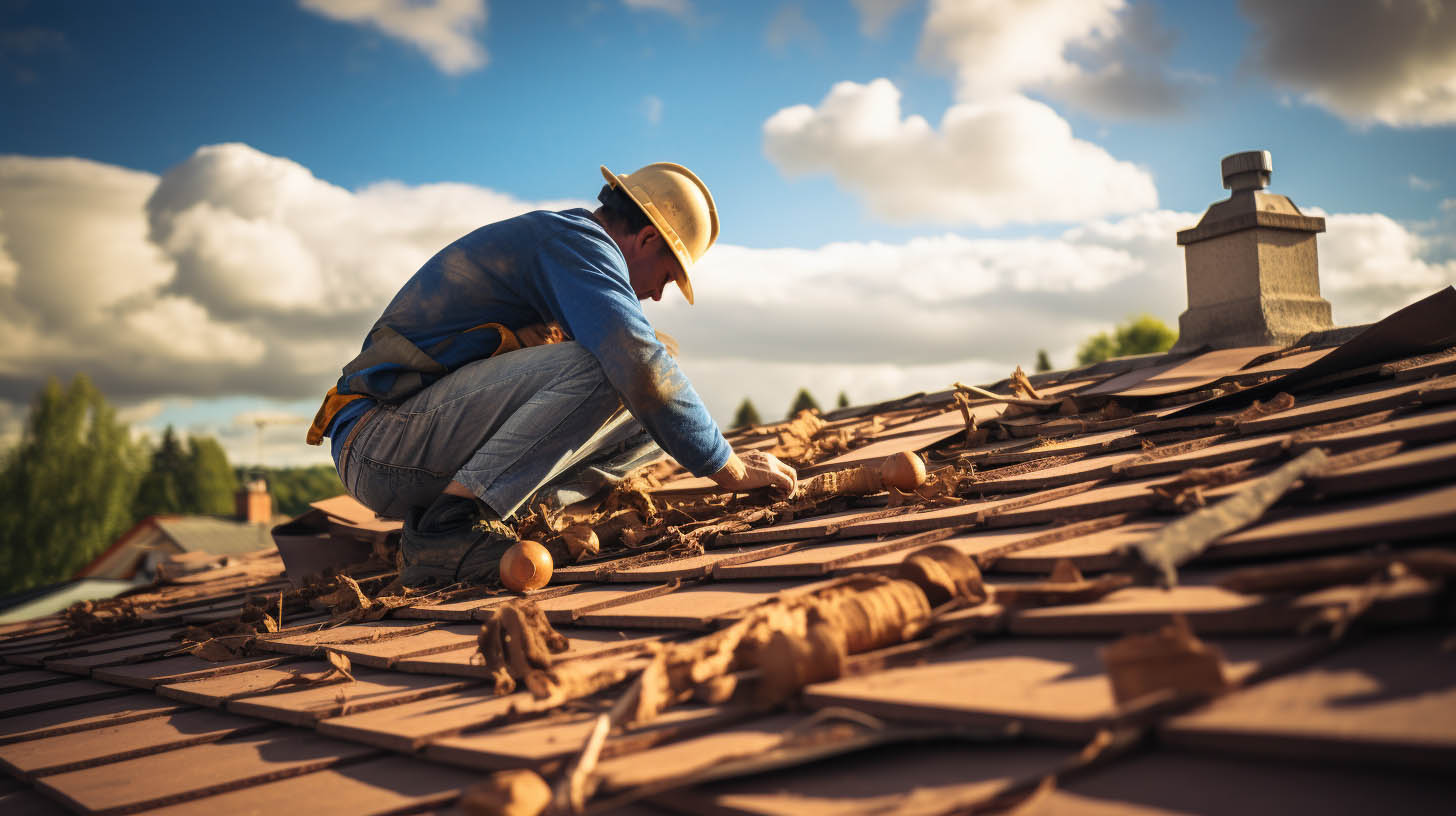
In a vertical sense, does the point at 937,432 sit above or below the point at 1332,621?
above

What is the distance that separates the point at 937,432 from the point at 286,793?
2528mm

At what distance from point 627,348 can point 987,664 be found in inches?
65.5

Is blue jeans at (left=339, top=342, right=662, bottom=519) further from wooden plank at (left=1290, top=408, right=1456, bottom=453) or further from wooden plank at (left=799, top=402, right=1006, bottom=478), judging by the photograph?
wooden plank at (left=1290, top=408, right=1456, bottom=453)

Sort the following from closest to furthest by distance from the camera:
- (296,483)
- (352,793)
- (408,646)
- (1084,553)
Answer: (352,793), (1084,553), (408,646), (296,483)

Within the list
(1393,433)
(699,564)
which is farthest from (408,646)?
(1393,433)

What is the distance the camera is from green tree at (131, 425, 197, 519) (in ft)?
191

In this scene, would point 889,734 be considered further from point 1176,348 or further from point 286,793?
point 1176,348

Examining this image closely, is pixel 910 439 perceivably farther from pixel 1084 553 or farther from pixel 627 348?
pixel 1084 553

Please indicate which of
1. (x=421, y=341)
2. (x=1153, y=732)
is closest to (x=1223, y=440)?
(x=1153, y=732)

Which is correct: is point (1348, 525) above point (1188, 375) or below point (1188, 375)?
below

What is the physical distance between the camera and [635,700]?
1.29 metres

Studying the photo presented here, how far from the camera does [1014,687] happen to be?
3.59 ft

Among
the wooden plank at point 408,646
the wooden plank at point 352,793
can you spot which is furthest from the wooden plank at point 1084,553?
the wooden plank at point 408,646

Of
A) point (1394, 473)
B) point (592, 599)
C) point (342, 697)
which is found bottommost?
point (342, 697)
